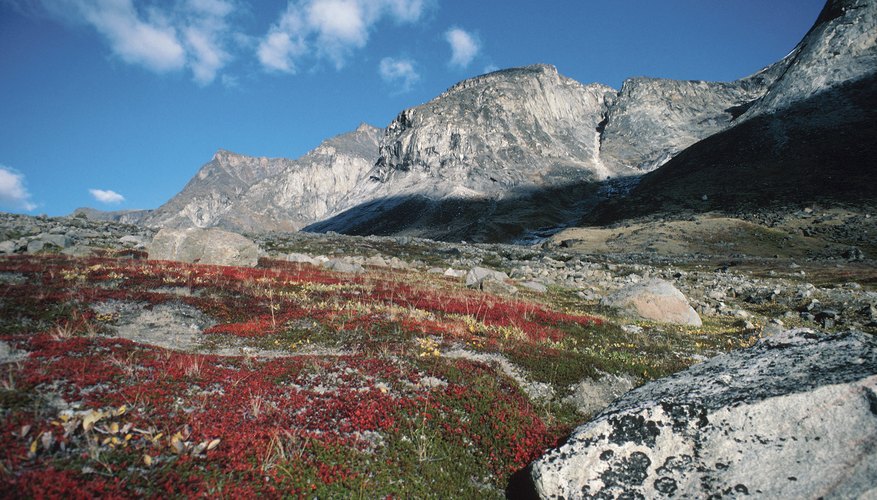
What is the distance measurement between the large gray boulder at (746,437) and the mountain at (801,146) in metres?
130

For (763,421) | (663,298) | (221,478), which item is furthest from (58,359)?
(663,298)

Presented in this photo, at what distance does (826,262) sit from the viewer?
227 ft

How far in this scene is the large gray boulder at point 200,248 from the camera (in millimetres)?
41875

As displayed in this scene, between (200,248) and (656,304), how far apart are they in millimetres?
42746

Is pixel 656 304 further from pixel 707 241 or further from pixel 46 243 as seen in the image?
pixel 707 241

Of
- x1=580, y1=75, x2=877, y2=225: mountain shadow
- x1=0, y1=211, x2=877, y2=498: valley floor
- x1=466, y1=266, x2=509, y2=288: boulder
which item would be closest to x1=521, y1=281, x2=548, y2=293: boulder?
x1=466, y1=266, x2=509, y2=288: boulder

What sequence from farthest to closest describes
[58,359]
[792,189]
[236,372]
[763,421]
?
[792,189]
[236,372]
[58,359]
[763,421]

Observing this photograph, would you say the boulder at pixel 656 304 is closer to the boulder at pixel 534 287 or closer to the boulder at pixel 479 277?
the boulder at pixel 534 287

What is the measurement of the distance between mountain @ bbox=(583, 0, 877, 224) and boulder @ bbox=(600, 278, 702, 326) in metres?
109

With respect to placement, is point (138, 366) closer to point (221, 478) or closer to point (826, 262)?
point (221, 478)

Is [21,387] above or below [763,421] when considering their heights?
above

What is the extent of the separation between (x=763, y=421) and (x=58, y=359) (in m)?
15.6

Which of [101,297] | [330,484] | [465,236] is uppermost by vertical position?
[465,236]

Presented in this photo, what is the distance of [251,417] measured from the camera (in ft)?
29.6
